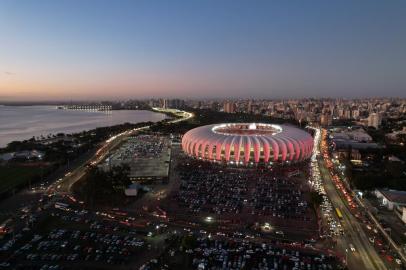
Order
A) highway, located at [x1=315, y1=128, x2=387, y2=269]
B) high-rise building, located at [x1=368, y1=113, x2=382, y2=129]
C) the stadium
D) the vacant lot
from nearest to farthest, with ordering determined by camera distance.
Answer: highway, located at [x1=315, y1=128, x2=387, y2=269] < the vacant lot < the stadium < high-rise building, located at [x1=368, y1=113, x2=382, y2=129]

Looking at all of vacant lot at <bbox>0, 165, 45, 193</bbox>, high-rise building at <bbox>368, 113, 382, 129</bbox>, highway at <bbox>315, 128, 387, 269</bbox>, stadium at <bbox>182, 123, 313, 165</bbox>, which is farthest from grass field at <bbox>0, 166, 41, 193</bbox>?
high-rise building at <bbox>368, 113, 382, 129</bbox>

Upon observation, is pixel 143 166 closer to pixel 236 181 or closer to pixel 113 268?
pixel 236 181

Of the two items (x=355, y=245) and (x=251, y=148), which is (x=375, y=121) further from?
(x=355, y=245)

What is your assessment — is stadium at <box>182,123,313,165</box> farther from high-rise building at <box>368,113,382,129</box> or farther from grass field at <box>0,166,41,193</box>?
high-rise building at <box>368,113,382,129</box>

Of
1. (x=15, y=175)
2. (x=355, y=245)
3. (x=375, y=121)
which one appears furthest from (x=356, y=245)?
(x=375, y=121)

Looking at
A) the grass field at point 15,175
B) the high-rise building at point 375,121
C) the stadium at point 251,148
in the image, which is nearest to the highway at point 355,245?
the stadium at point 251,148

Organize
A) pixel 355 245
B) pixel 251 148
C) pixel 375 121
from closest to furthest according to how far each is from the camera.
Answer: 1. pixel 355 245
2. pixel 251 148
3. pixel 375 121

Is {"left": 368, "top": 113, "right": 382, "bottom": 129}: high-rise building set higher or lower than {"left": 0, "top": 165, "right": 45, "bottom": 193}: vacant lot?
higher

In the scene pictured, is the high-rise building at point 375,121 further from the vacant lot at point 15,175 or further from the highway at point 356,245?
the vacant lot at point 15,175
